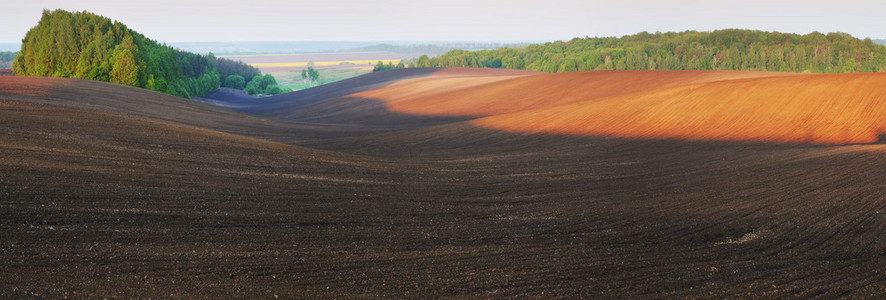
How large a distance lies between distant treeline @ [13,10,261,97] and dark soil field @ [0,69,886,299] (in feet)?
148

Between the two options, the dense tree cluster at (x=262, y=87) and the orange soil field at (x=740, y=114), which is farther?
the dense tree cluster at (x=262, y=87)

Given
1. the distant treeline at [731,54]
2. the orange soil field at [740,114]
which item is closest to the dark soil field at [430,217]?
the orange soil field at [740,114]

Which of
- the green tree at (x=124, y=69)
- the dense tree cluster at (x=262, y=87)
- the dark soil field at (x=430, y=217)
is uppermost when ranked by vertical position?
the green tree at (x=124, y=69)

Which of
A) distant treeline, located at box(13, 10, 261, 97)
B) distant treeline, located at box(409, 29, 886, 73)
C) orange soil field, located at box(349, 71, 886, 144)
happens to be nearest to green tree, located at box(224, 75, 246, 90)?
distant treeline, located at box(13, 10, 261, 97)

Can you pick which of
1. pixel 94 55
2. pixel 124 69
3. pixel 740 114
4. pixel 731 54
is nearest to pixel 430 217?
pixel 740 114

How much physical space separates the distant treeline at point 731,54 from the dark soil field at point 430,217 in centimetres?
11676

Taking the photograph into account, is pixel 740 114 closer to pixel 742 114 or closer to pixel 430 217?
pixel 742 114

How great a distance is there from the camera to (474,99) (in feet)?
186

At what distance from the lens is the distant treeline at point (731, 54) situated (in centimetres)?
13450

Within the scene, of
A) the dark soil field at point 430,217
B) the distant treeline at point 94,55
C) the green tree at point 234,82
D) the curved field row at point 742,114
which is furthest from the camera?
the green tree at point 234,82

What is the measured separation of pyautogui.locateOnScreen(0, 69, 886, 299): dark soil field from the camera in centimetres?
1111

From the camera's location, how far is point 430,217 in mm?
16562

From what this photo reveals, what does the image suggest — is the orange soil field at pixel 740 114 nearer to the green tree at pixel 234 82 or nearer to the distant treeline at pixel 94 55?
the distant treeline at pixel 94 55

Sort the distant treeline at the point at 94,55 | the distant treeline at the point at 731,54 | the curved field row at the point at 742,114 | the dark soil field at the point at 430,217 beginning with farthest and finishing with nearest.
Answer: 1. the distant treeline at the point at 731,54
2. the distant treeline at the point at 94,55
3. the curved field row at the point at 742,114
4. the dark soil field at the point at 430,217
